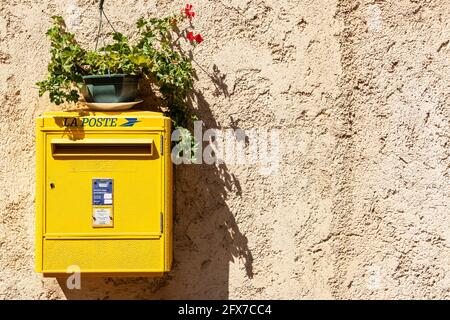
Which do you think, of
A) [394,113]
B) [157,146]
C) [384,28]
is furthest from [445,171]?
[157,146]

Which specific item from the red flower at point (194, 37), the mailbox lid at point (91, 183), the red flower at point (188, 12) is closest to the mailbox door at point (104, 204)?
the mailbox lid at point (91, 183)

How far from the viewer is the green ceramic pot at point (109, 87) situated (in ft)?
12.3

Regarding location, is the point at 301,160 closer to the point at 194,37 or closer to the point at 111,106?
the point at 194,37

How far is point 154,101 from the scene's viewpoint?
411cm

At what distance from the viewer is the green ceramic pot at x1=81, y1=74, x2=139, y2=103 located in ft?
12.3

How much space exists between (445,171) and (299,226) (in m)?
0.85

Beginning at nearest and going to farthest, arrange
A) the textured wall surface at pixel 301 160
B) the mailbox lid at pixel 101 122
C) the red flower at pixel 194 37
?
the mailbox lid at pixel 101 122, the red flower at pixel 194 37, the textured wall surface at pixel 301 160

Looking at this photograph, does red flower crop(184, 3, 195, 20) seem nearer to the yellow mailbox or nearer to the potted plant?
the potted plant

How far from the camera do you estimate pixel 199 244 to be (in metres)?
4.17

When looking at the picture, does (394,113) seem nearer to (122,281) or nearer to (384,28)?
(384,28)

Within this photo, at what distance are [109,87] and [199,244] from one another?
3.33ft

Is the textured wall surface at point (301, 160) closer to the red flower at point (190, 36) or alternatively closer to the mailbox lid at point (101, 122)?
the red flower at point (190, 36)

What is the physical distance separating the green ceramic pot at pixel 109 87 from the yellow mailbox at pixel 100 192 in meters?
0.11

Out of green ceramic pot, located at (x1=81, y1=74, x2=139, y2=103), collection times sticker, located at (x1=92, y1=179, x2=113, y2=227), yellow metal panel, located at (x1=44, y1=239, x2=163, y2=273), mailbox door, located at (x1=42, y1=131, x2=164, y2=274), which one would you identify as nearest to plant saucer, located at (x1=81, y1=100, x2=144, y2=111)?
green ceramic pot, located at (x1=81, y1=74, x2=139, y2=103)
